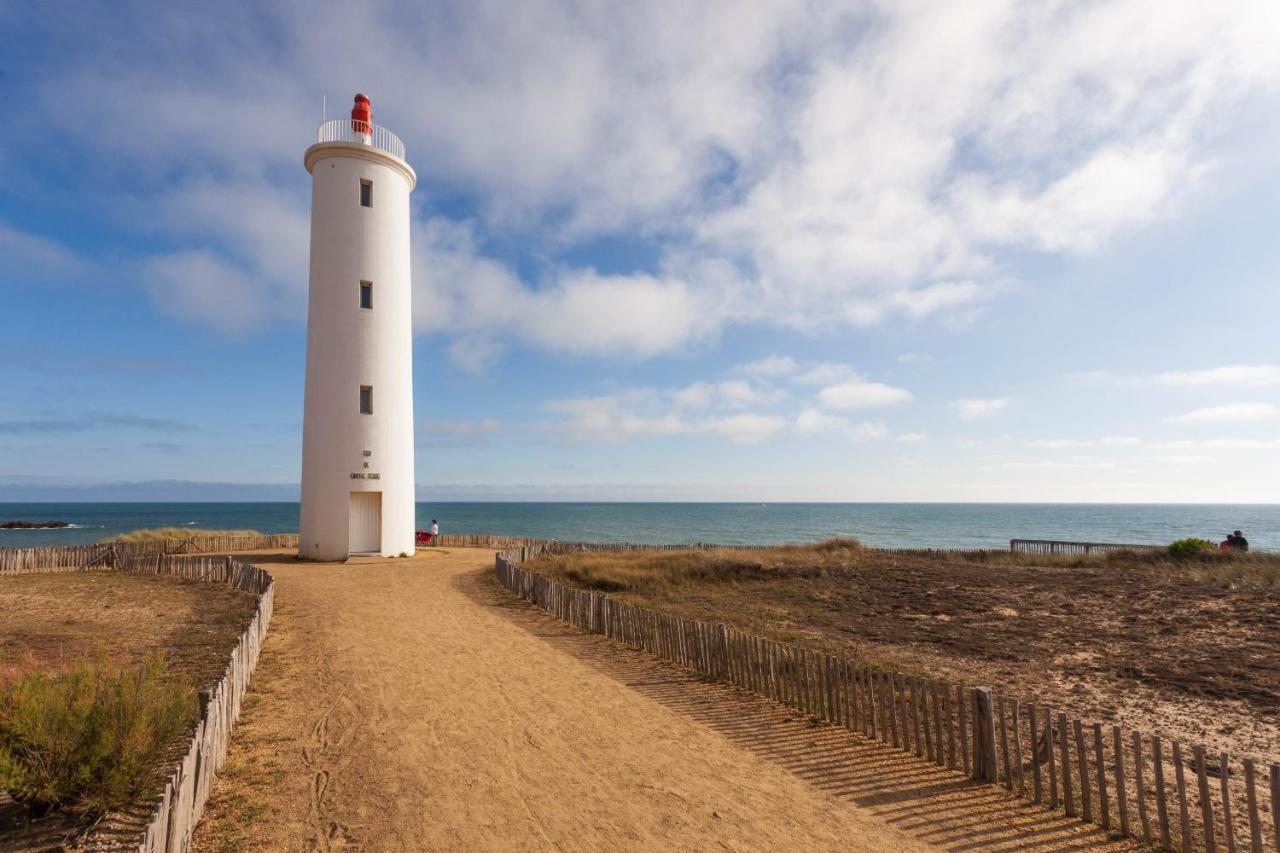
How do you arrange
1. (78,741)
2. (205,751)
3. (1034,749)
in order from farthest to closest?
(1034,749) < (205,751) < (78,741)

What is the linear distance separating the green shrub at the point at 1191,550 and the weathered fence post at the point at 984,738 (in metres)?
22.7

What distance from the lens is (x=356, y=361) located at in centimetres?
2241

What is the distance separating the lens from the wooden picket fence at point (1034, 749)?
5.34 metres

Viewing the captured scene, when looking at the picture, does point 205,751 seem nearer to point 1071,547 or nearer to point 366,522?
point 366,522

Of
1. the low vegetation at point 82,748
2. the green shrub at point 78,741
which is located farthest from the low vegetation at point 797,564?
the green shrub at point 78,741

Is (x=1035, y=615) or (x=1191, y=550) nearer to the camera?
(x=1035, y=615)

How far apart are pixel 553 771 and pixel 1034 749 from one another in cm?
459

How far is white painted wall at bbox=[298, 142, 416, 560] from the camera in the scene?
73.0 feet

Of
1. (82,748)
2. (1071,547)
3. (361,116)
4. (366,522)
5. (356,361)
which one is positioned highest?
(361,116)

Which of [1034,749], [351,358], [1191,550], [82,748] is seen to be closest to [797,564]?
[1191,550]

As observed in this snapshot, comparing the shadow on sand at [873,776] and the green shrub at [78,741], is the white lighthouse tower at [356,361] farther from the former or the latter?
the green shrub at [78,741]

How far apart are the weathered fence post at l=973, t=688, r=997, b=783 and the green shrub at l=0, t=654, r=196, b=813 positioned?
767 centimetres

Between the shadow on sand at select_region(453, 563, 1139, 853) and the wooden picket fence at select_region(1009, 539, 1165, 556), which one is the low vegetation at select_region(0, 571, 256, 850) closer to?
the shadow on sand at select_region(453, 563, 1139, 853)

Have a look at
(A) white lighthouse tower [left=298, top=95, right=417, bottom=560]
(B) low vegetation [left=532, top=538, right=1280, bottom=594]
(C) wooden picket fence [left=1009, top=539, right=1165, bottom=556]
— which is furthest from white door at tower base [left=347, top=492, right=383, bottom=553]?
(C) wooden picket fence [left=1009, top=539, right=1165, bottom=556]
